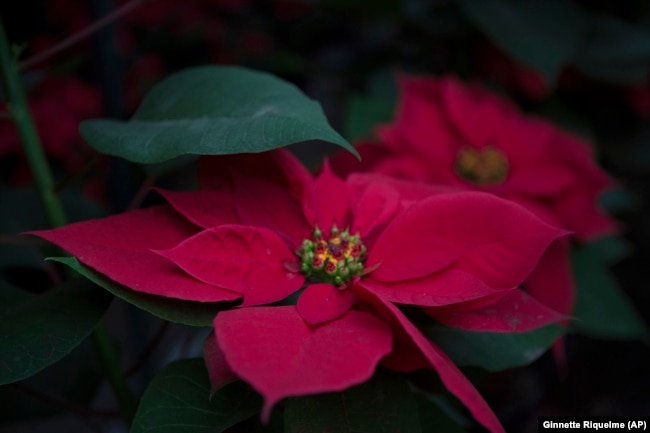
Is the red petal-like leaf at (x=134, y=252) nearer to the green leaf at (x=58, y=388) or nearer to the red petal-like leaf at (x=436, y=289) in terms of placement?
the red petal-like leaf at (x=436, y=289)

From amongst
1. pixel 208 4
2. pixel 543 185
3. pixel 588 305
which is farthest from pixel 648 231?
pixel 208 4

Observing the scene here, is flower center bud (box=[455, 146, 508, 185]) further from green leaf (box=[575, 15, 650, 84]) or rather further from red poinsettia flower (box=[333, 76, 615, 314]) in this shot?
green leaf (box=[575, 15, 650, 84])

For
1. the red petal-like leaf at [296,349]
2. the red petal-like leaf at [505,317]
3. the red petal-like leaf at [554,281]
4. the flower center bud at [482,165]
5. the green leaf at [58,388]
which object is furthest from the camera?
the flower center bud at [482,165]

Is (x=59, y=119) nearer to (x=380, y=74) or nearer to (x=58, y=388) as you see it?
(x=58, y=388)

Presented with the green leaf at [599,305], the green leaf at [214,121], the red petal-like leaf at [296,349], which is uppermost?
the green leaf at [214,121]

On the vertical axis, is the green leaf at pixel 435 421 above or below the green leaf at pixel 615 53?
below

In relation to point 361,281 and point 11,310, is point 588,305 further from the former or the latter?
point 11,310

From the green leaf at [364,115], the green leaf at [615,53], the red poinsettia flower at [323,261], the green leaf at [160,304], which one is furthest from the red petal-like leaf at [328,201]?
the green leaf at [615,53]
